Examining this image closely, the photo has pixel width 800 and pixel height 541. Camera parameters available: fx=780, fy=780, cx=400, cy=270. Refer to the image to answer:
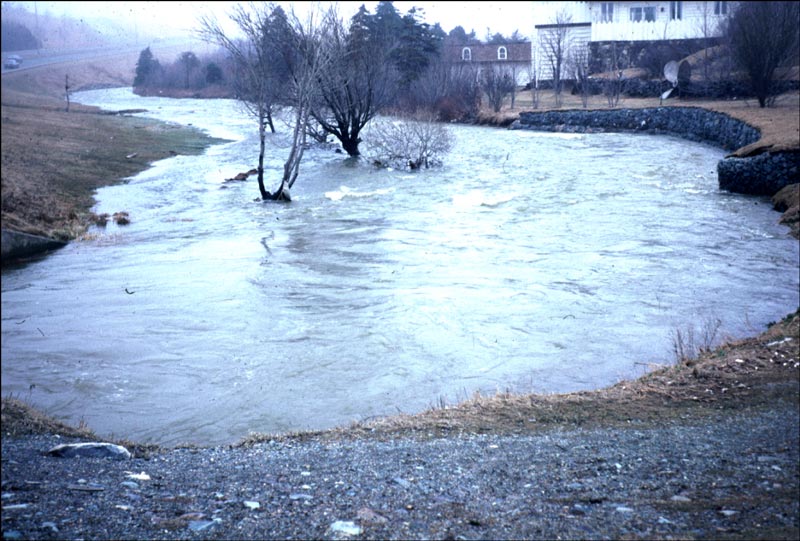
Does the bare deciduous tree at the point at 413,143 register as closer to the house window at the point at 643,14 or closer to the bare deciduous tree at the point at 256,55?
the bare deciduous tree at the point at 256,55

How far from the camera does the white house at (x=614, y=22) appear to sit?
4909cm

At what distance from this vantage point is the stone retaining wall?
71.4 feet

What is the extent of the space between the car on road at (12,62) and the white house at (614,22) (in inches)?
1932

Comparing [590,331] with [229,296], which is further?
[229,296]

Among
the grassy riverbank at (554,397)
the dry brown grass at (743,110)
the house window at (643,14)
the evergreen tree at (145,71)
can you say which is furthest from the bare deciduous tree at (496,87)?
the grassy riverbank at (554,397)

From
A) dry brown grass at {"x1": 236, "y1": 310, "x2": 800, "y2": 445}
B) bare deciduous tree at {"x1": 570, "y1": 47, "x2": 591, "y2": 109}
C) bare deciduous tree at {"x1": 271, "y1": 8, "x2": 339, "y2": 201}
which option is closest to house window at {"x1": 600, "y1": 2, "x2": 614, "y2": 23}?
bare deciduous tree at {"x1": 570, "y1": 47, "x2": 591, "y2": 109}

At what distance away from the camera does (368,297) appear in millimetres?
13547

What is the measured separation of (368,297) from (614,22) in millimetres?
45332

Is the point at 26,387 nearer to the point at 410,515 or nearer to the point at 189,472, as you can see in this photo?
the point at 189,472

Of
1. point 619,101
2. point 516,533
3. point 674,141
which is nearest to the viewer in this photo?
point 516,533

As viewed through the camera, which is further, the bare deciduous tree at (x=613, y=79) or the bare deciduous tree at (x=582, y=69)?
the bare deciduous tree at (x=582, y=69)

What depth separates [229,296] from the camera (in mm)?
13656

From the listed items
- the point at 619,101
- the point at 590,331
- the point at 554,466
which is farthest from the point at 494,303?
the point at 619,101

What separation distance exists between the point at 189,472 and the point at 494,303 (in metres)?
8.17
